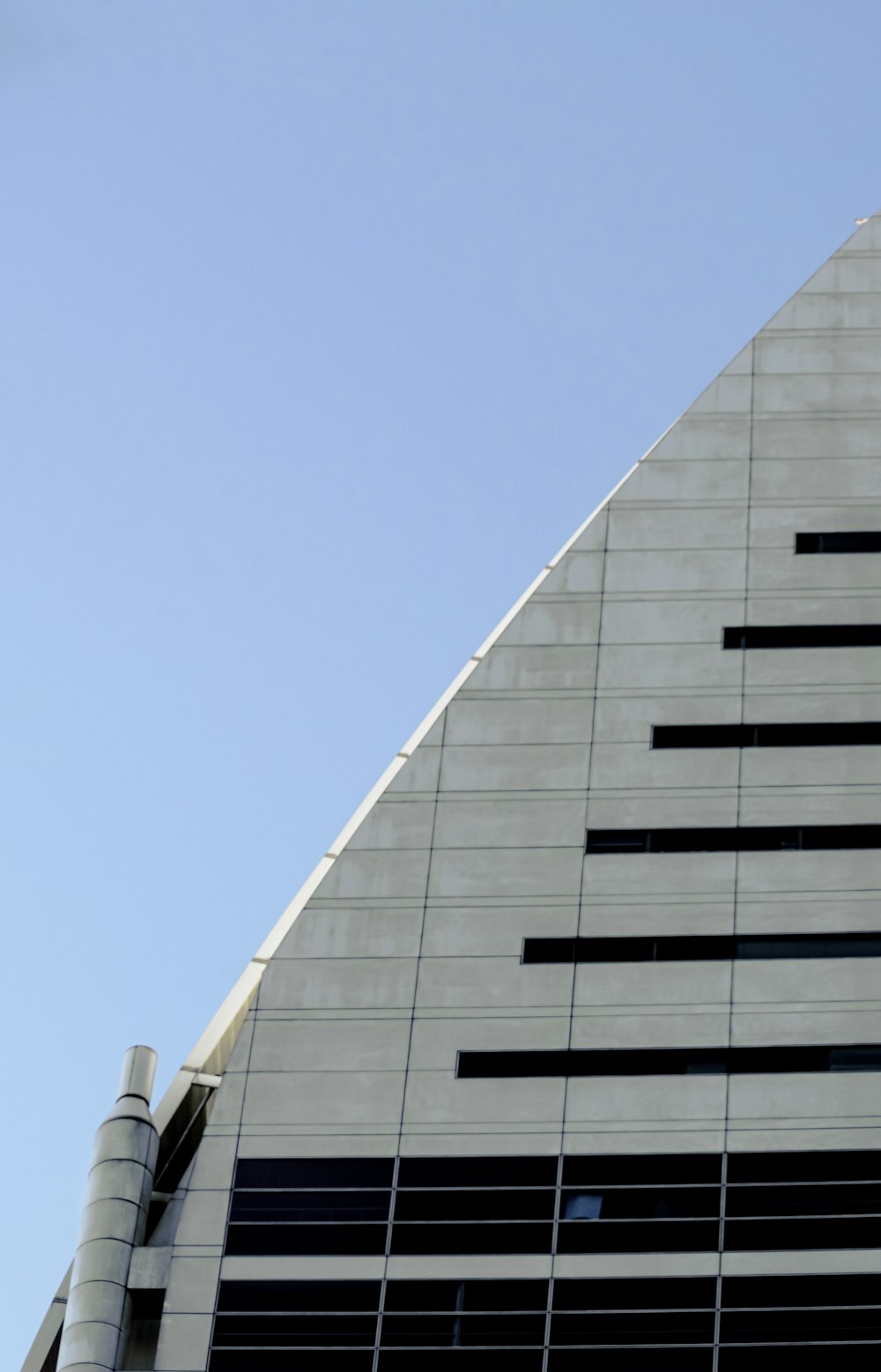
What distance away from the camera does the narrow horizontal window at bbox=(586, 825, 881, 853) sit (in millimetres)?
61469

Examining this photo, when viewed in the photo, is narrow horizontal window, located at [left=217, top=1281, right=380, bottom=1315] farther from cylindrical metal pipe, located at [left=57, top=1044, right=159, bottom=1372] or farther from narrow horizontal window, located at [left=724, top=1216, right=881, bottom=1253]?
narrow horizontal window, located at [left=724, top=1216, right=881, bottom=1253]

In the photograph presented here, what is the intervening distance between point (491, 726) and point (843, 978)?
39.3 ft

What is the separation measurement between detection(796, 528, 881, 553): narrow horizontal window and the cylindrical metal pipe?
23186mm

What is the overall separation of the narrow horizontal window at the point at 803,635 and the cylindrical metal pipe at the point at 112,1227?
780 inches

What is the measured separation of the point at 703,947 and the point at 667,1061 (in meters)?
3.30

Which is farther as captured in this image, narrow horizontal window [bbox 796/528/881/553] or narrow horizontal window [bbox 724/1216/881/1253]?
narrow horizontal window [bbox 796/528/881/553]

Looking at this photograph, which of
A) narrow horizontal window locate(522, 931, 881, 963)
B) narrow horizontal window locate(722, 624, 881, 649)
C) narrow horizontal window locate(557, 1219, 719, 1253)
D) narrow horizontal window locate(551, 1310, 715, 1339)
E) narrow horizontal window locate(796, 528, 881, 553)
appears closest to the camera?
narrow horizontal window locate(551, 1310, 715, 1339)

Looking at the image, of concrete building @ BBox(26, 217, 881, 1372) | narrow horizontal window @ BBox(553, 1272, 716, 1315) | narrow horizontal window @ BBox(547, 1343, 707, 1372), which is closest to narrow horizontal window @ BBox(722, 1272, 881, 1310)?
concrete building @ BBox(26, 217, 881, 1372)

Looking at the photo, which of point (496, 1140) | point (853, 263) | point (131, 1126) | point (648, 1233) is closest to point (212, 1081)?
point (131, 1126)

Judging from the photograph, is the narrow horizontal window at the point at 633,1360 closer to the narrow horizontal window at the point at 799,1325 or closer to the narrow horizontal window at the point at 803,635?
the narrow horizontal window at the point at 799,1325

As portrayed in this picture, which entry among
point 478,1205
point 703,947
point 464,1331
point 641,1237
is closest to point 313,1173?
point 478,1205

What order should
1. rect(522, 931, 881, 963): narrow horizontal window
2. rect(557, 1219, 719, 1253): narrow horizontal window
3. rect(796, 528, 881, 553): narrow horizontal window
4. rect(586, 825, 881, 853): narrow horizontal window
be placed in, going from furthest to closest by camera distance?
rect(796, 528, 881, 553): narrow horizontal window < rect(586, 825, 881, 853): narrow horizontal window < rect(522, 931, 881, 963): narrow horizontal window < rect(557, 1219, 719, 1253): narrow horizontal window

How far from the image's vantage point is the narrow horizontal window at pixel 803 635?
2544 inches

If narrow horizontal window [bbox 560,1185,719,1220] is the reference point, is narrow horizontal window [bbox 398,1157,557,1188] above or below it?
above
